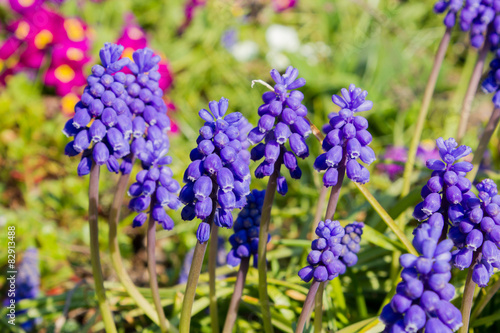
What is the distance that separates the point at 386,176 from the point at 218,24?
379 cm

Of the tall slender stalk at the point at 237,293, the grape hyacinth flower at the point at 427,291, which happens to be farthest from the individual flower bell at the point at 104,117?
the grape hyacinth flower at the point at 427,291

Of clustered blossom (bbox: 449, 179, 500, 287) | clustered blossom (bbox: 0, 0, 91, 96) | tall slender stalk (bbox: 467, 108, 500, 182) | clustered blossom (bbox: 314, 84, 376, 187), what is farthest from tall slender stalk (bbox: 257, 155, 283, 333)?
clustered blossom (bbox: 0, 0, 91, 96)

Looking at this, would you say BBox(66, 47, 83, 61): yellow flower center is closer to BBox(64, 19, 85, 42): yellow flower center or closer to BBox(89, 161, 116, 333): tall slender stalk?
BBox(64, 19, 85, 42): yellow flower center

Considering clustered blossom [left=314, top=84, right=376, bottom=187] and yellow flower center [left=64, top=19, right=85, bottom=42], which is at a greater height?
yellow flower center [left=64, top=19, right=85, bottom=42]

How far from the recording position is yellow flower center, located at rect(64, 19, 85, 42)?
23.4 feet

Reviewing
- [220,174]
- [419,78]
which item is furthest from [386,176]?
[220,174]

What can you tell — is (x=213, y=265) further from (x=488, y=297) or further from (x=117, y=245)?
(x=488, y=297)

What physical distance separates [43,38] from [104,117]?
5248mm

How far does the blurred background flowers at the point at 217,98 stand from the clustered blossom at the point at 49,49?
2 cm

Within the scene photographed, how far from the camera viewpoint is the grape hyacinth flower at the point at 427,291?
1837 millimetres

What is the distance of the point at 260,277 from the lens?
284 centimetres

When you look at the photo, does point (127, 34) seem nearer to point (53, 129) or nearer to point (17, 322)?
point (53, 129)

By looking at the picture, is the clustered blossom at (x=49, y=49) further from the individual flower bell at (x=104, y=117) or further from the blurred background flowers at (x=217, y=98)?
the individual flower bell at (x=104, y=117)

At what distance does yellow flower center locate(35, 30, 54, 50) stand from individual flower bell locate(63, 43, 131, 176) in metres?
5.01
